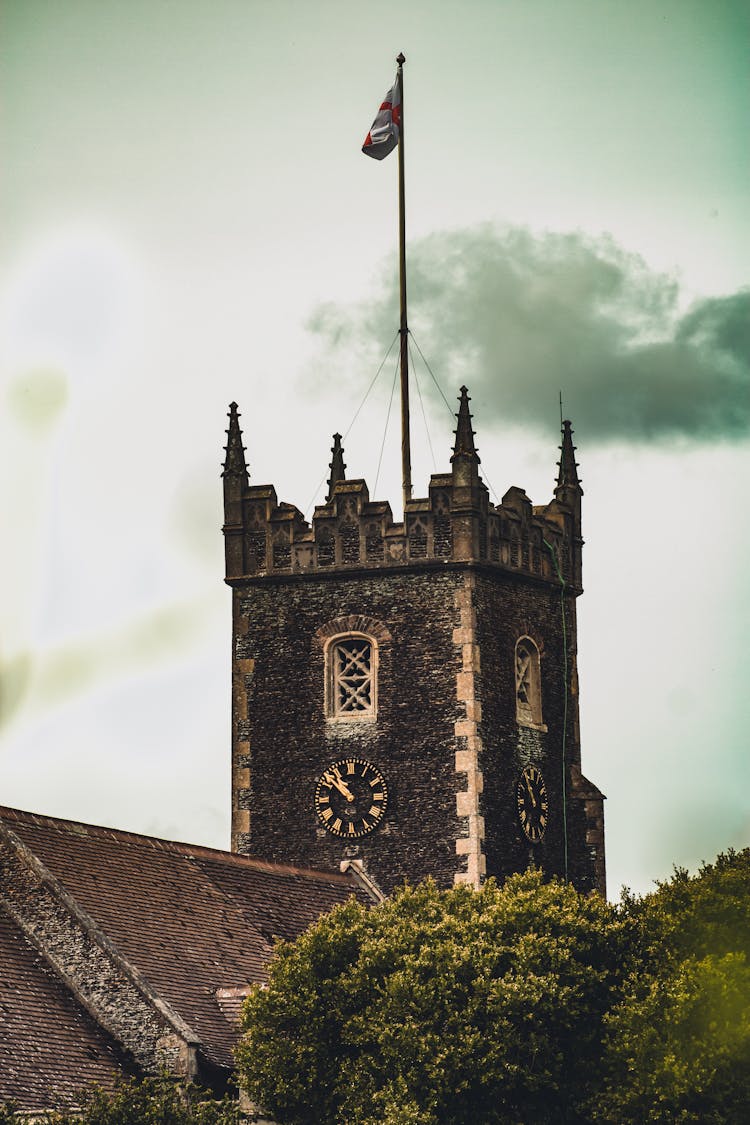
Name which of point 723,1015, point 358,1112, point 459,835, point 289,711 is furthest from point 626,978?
point 289,711

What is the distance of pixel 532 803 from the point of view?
66.0 m

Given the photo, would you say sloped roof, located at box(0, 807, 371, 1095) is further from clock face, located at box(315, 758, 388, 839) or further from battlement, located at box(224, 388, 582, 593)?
battlement, located at box(224, 388, 582, 593)

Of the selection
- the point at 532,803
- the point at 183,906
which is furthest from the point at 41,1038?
the point at 532,803

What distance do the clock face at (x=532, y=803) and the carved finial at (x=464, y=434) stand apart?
7.66 metres

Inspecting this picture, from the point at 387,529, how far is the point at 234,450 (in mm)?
5270

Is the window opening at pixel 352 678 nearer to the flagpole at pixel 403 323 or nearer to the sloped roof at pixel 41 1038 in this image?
the flagpole at pixel 403 323

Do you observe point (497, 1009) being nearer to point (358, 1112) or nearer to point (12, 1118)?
point (358, 1112)

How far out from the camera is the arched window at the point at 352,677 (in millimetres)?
65062

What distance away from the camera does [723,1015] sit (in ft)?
171

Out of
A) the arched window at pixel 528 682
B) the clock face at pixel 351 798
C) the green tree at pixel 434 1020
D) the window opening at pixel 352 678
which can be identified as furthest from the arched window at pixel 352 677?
the green tree at pixel 434 1020

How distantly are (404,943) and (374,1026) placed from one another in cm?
202

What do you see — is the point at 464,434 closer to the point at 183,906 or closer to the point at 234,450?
the point at 234,450

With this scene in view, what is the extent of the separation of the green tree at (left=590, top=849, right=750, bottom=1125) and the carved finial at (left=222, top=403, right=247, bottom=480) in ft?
62.5

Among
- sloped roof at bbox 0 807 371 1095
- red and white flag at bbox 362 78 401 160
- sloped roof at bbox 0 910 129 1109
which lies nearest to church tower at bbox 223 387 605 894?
sloped roof at bbox 0 807 371 1095
